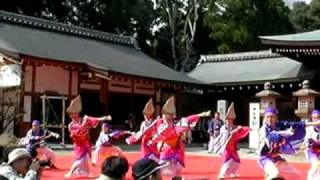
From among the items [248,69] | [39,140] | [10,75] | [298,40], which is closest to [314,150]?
[39,140]

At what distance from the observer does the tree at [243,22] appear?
33156mm

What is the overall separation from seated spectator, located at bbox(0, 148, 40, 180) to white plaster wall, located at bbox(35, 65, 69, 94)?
16230 mm

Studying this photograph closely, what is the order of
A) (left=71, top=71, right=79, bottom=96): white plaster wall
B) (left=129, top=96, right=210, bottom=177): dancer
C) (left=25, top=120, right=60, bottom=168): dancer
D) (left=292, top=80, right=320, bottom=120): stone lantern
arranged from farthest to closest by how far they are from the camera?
(left=71, top=71, right=79, bottom=96): white plaster wall → (left=292, top=80, right=320, bottom=120): stone lantern → (left=25, top=120, right=60, bottom=168): dancer → (left=129, top=96, right=210, bottom=177): dancer

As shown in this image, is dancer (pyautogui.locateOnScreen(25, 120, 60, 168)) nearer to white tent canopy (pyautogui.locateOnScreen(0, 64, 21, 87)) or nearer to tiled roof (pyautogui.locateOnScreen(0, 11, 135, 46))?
white tent canopy (pyautogui.locateOnScreen(0, 64, 21, 87))

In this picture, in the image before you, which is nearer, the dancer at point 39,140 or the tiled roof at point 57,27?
the dancer at point 39,140

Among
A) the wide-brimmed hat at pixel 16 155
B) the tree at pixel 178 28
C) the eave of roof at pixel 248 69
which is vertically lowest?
the wide-brimmed hat at pixel 16 155

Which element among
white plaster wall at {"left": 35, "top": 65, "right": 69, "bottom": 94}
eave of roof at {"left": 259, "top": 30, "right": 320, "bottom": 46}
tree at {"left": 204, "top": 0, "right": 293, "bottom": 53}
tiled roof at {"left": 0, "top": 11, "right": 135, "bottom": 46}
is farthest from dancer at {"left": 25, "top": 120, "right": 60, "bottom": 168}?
tree at {"left": 204, "top": 0, "right": 293, "bottom": 53}

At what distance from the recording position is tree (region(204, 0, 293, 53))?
1305 inches

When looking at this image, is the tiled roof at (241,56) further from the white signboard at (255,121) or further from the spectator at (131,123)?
the white signboard at (255,121)

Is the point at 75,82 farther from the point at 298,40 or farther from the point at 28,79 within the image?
the point at 298,40

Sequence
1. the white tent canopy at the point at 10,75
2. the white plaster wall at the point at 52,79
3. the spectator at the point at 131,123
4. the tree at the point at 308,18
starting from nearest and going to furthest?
1. the white tent canopy at the point at 10,75
2. the white plaster wall at the point at 52,79
3. the spectator at the point at 131,123
4. the tree at the point at 308,18

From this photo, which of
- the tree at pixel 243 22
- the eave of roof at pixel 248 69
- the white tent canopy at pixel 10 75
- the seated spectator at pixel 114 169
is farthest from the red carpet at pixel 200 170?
the tree at pixel 243 22

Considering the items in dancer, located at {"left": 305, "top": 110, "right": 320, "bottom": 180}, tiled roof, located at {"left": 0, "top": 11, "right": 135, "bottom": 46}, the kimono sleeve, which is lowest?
dancer, located at {"left": 305, "top": 110, "right": 320, "bottom": 180}

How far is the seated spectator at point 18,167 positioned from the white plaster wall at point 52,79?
53.2ft
